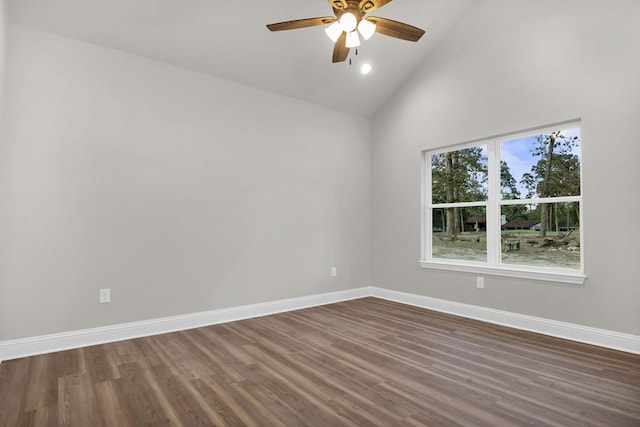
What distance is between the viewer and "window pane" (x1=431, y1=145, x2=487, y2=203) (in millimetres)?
4262

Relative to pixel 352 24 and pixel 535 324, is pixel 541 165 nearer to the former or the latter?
pixel 535 324

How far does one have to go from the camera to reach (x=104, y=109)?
3309mm

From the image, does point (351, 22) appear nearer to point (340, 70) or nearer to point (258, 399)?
point (340, 70)

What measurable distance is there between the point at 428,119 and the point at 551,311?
2.59 m

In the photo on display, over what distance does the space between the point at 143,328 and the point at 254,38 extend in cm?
308

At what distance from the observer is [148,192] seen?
3527mm

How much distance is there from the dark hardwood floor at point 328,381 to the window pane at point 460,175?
1618mm

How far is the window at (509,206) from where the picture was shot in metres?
3.52

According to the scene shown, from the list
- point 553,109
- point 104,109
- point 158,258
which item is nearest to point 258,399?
point 158,258

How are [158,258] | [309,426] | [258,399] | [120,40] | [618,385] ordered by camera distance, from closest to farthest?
[309,426], [258,399], [618,385], [120,40], [158,258]

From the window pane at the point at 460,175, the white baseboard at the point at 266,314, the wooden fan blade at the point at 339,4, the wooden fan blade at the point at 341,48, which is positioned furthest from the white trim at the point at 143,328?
the wooden fan blade at the point at 339,4

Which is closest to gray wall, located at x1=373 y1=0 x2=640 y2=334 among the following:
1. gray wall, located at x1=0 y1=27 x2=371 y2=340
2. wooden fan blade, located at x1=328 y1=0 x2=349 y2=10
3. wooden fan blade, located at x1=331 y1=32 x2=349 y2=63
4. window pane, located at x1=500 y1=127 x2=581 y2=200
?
window pane, located at x1=500 y1=127 x2=581 y2=200

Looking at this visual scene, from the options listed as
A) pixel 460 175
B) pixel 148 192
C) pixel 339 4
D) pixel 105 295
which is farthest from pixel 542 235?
pixel 105 295

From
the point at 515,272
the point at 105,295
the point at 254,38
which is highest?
the point at 254,38
